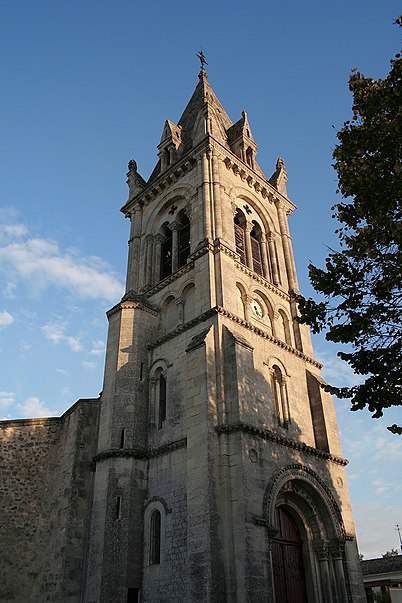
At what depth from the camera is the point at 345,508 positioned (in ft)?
61.7

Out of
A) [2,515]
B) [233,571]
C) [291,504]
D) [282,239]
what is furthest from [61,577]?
[282,239]

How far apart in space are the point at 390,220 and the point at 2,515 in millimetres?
16080

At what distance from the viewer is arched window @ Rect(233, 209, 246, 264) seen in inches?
928

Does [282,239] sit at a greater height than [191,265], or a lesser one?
greater

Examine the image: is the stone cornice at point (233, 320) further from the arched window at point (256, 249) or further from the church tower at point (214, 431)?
the arched window at point (256, 249)

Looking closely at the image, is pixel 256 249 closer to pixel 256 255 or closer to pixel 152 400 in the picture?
pixel 256 255

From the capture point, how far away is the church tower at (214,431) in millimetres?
14742

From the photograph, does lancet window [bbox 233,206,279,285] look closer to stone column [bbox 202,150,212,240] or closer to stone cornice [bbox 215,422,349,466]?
stone column [bbox 202,150,212,240]

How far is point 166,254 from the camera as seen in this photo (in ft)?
83.4

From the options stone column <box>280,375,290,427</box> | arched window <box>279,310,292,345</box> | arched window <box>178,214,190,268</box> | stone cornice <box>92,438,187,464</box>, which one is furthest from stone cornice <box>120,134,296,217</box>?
stone cornice <box>92,438,187,464</box>

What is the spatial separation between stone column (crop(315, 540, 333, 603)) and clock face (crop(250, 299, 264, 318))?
8.66m

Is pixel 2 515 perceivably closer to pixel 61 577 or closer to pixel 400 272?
pixel 61 577

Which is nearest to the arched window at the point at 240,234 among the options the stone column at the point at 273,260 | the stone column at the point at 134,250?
the stone column at the point at 273,260

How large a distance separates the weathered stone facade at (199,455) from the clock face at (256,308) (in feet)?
0.30
